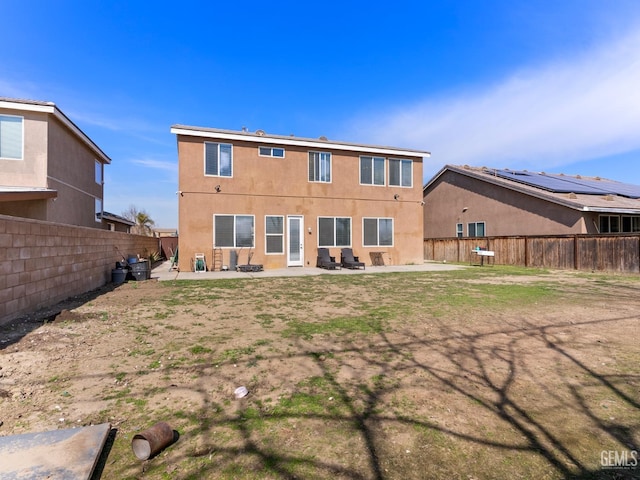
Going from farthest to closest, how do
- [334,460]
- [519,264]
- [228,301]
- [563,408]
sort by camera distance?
[519,264] → [228,301] → [563,408] → [334,460]

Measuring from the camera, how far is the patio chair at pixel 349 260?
14.7 metres

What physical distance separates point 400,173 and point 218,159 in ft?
29.0

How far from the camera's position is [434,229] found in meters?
25.7

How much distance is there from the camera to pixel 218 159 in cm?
1424

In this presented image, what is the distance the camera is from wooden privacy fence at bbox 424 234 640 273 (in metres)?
13.9

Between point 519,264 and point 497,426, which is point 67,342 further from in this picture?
point 519,264

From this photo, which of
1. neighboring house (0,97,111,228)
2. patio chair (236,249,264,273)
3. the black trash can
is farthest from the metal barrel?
patio chair (236,249,264,273)

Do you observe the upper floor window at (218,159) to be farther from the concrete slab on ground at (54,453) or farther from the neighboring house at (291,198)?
the concrete slab on ground at (54,453)

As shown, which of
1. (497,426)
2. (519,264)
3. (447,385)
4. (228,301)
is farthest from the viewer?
(519,264)

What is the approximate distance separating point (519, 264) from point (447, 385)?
16928 mm

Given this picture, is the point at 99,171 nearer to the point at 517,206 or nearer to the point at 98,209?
the point at 98,209

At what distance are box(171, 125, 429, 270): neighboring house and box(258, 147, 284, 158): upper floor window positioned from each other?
4 cm

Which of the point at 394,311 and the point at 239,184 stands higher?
the point at 239,184

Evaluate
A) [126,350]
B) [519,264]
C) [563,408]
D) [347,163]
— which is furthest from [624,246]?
[126,350]
